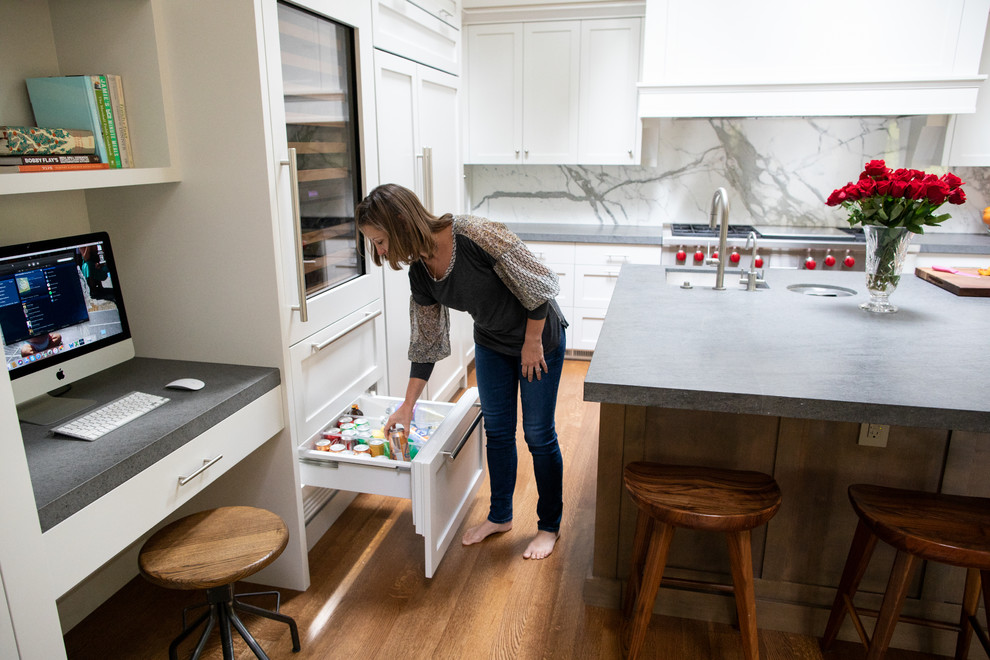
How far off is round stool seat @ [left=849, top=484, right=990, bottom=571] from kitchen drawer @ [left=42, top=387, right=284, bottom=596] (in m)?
1.57

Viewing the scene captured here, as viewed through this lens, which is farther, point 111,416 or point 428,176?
point 428,176

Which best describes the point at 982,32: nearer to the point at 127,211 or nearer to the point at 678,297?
the point at 678,297

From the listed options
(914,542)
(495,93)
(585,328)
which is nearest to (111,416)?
(914,542)

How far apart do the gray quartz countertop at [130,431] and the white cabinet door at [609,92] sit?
2841 mm

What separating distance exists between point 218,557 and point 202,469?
0.71ft

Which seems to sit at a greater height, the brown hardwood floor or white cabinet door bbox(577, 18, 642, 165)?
white cabinet door bbox(577, 18, 642, 165)

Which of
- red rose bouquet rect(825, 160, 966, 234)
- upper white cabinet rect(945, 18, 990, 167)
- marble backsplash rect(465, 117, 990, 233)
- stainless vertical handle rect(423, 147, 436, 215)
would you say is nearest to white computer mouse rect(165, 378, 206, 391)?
stainless vertical handle rect(423, 147, 436, 215)

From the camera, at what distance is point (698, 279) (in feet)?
9.41

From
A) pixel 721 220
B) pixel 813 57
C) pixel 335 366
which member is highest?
pixel 813 57

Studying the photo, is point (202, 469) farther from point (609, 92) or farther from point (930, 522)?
point (609, 92)

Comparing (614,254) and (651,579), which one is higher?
(614,254)

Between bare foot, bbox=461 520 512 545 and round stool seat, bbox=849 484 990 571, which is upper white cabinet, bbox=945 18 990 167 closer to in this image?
round stool seat, bbox=849 484 990 571

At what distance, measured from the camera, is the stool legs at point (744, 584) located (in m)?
1.59

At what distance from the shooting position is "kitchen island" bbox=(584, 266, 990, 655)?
60.6 inches
